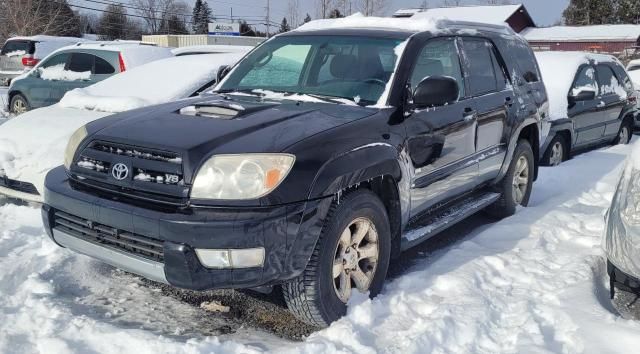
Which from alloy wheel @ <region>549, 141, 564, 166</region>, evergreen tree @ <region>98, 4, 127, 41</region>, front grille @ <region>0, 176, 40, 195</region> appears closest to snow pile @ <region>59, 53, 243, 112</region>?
front grille @ <region>0, 176, 40, 195</region>

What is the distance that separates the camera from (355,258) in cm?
353

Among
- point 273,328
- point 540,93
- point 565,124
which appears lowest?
point 273,328

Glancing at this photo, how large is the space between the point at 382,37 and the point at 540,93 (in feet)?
8.35

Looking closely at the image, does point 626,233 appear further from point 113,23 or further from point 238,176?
point 113,23

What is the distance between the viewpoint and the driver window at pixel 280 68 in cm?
445

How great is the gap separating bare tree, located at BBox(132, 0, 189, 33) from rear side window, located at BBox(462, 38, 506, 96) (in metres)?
76.1

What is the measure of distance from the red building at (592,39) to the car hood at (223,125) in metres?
47.2

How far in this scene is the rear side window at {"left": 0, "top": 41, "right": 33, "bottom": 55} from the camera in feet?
62.2

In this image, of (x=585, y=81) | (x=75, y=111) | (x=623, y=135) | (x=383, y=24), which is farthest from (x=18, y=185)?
(x=623, y=135)

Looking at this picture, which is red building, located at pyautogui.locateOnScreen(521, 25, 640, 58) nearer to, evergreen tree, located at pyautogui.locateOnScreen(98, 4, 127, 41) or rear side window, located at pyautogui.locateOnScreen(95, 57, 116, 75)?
rear side window, located at pyautogui.locateOnScreen(95, 57, 116, 75)

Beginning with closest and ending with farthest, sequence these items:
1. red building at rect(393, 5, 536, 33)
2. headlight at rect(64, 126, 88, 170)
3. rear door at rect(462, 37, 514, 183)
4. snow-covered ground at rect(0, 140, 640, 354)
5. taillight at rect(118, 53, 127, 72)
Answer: snow-covered ground at rect(0, 140, 640, 354)
headlight at rect(64, 126, 88, 170)
rear door at rect(462, 37, 514, 183)
taillight at rect(118, 53, 127, 72)
red building at rect(393, 5, 536, 33)

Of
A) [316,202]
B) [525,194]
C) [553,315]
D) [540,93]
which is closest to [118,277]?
[316,202]

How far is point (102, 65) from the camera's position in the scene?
1067cm

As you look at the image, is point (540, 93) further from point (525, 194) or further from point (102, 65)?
point (102, 65)
